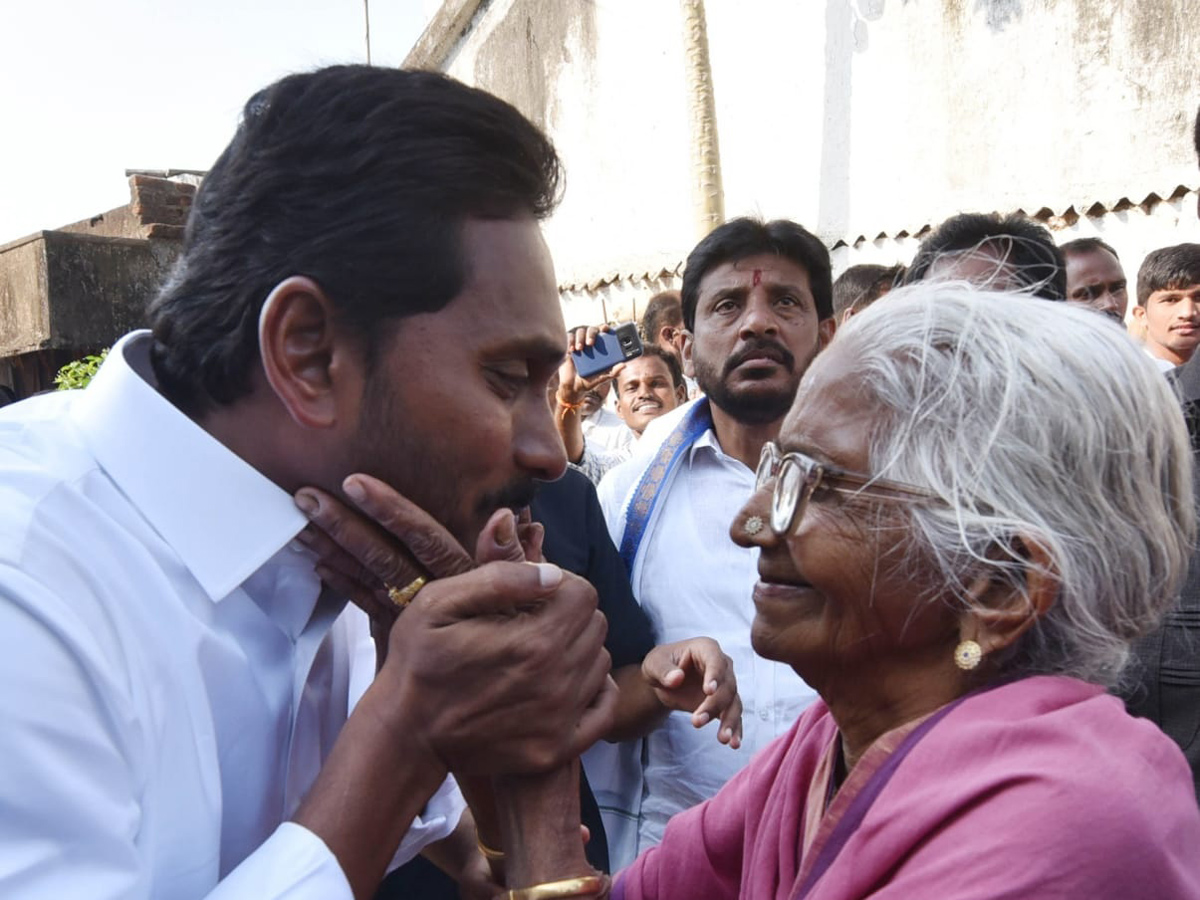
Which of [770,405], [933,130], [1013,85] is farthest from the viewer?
[933,130]

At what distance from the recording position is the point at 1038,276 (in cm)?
379

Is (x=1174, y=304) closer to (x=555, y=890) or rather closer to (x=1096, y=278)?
(x=1096, y=278)

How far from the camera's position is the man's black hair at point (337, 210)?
66.9 inches

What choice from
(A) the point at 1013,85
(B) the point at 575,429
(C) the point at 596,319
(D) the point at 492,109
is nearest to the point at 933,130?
(A) the point at 1013,85

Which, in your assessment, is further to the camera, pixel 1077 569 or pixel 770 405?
pixel 770 405

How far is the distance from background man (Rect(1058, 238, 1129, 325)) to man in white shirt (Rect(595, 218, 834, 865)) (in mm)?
1832

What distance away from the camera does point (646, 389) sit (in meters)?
6.36

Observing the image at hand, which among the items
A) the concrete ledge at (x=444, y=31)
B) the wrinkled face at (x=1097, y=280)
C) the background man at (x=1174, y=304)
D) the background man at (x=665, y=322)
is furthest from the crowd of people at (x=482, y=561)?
the concrete ledge at (x=444, y=31)

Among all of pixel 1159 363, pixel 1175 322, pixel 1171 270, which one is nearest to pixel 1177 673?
pixel 1159 363

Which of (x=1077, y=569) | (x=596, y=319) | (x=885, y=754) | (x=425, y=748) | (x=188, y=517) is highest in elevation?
(x=188, y=517)

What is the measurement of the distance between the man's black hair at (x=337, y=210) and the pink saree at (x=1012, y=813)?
1.01m

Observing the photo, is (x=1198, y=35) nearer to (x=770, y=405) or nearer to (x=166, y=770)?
(x=770, y=405)

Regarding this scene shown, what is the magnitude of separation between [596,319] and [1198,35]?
7475 millimetres

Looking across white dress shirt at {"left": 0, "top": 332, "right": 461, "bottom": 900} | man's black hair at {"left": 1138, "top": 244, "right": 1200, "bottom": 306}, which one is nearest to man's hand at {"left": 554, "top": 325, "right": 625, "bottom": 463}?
white dress shirt at {"left": 0, "top": 332, "right": 461, "bottom": 900}
